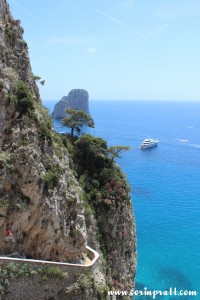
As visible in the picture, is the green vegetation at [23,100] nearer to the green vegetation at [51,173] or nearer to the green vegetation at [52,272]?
the green vegetation at [51,173]

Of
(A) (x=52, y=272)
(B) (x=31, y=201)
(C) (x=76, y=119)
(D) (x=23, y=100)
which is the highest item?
(D) (x=23, y=100)

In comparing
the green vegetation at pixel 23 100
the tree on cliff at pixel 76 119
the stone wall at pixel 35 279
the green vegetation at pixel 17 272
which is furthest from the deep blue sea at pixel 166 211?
the green vegetation at pixel 23 100

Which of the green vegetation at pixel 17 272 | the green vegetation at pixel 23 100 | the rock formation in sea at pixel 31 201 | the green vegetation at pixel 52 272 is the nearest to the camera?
the green vegetation at pixel 17 272

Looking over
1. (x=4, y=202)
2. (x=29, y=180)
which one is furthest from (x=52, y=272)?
(x=29, y=180)

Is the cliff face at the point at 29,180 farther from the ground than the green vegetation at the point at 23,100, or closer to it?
closer to it

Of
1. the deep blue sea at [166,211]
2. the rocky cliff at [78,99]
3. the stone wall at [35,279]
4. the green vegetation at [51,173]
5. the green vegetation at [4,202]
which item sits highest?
the rocky cliff at [78,99]

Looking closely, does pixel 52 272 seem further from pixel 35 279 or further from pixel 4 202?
pixel 4 202

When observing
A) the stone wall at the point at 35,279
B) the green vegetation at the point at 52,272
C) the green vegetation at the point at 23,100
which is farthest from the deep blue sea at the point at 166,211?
the green vegetation at the point at 23,100

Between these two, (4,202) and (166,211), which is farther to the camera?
(166,211)

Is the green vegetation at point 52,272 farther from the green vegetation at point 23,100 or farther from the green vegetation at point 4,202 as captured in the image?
the green vegetation at point 23,100

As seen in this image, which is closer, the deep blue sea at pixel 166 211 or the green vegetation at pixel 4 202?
the green vegetation at pixel 4 202

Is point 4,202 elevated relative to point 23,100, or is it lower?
lower

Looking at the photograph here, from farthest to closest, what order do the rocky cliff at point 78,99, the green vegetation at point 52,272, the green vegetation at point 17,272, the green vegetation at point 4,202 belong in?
the rocky cliff at point 78,99, the green vegetation at point 52,272, the green vegetation at point 4,202, the green vegetation at point 17,272

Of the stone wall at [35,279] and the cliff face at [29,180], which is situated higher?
the cliff face at [29,180]
